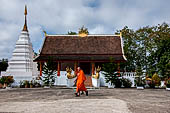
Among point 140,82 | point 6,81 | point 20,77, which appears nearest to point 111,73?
point 140,82

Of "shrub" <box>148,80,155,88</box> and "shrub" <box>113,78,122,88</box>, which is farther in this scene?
"shrub" <box>148,80,155,88</box>

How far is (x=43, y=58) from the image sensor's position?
A: 66.3ft

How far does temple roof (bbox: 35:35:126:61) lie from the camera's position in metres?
20.4

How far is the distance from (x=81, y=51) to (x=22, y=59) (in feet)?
22.6

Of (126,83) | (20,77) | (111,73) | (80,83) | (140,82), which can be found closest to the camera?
(80,83)

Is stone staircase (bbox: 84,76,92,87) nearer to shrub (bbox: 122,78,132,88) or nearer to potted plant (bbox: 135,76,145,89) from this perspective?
shrub (bbox: 122,78,132,88)

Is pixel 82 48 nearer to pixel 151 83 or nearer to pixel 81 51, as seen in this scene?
pixel 81 51

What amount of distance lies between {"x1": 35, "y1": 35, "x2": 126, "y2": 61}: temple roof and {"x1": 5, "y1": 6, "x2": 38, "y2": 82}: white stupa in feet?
6.11

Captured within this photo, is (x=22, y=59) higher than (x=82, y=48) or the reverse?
the reverse

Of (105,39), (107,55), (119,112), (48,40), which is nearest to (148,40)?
(105,39)

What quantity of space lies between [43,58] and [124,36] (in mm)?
13148

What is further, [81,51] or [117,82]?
[81,51]

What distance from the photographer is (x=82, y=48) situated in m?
21.8

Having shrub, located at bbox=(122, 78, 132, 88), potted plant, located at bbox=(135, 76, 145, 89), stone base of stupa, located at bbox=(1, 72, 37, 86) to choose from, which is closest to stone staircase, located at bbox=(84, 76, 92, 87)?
shrub, located at bbox=(122, 78, 132, 88)
